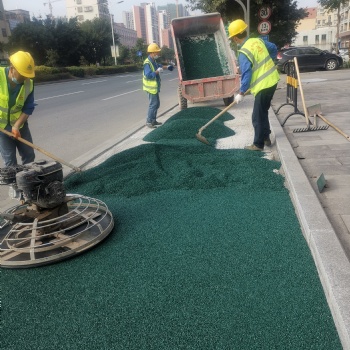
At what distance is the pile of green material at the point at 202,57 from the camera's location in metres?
10.1

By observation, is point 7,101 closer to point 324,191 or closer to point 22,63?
point 22,63

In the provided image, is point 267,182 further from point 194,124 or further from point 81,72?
point 81,72

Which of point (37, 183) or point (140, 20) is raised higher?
point (140, 20)

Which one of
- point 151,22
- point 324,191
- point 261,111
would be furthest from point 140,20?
point 324,191

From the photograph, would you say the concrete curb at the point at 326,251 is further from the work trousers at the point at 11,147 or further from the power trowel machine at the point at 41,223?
the work trousers at the point at 11,147

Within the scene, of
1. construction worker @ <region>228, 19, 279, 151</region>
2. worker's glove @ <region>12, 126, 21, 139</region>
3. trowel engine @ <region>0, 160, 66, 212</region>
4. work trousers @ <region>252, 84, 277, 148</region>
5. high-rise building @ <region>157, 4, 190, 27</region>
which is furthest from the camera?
high-rise building @ <region>157, 4, 190, 27</region>

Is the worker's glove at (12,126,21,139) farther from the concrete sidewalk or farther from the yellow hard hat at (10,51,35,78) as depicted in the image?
the concrete sidewalk

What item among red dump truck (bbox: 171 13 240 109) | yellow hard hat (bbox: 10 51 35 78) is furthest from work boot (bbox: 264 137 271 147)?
red dump truck (bbox: 171 13 240 109)

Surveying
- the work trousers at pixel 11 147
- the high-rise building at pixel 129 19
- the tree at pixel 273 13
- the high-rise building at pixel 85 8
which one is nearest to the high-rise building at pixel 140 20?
the high-rise building at pixel 129 19

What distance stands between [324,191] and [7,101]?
11.1 feet

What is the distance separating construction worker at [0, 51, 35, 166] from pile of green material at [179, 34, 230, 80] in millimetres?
6476

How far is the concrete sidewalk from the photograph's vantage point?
2.18 metres

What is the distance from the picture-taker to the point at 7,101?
3.75m

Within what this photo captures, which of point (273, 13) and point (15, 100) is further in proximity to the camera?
point (273, 13)
